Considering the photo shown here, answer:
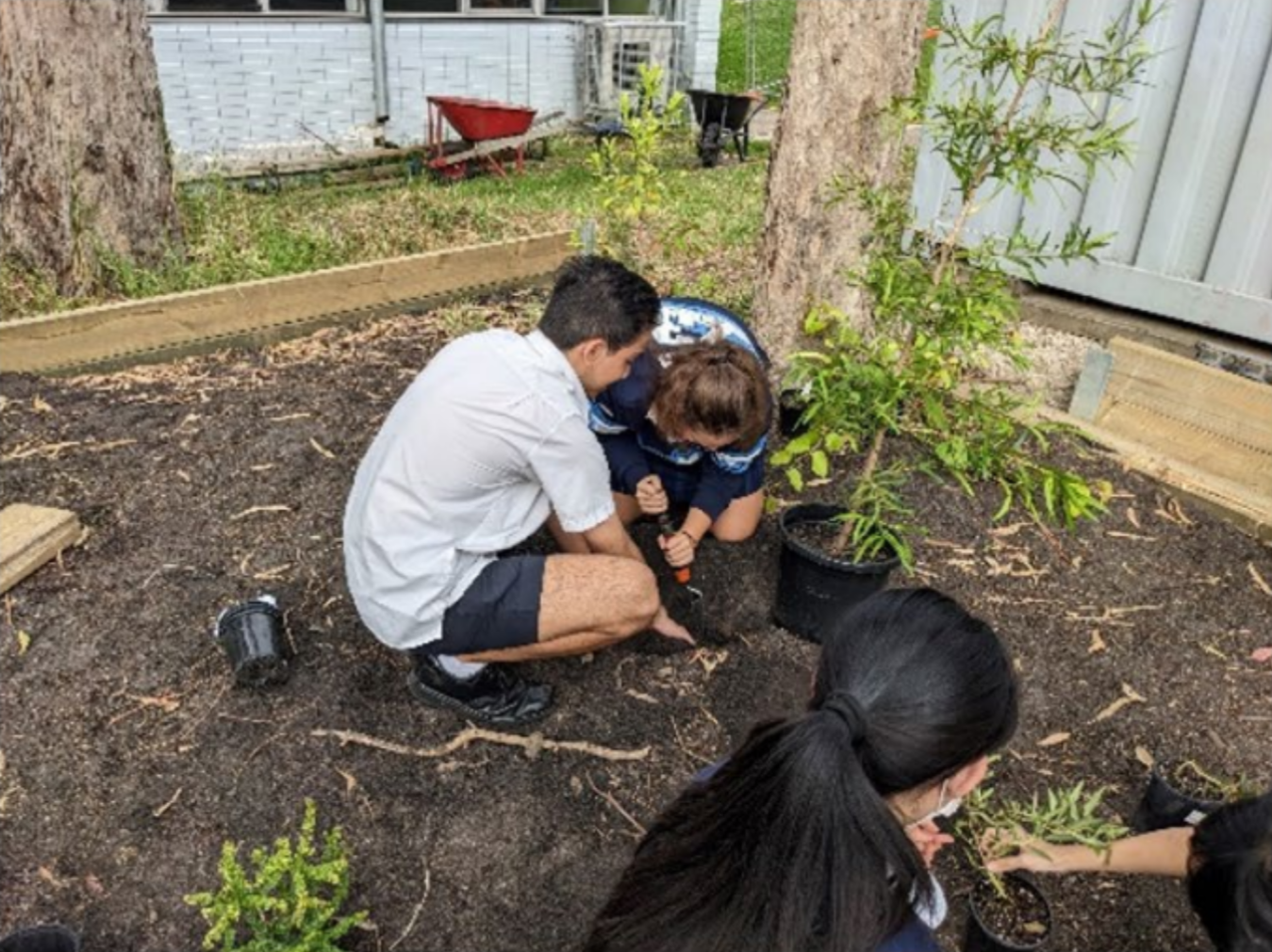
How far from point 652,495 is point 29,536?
86.6 inches

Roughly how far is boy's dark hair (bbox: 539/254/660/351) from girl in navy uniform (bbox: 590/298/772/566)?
1.22 feet

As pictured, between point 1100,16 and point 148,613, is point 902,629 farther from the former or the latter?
point 1100,16

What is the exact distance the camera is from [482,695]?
304 centimetres

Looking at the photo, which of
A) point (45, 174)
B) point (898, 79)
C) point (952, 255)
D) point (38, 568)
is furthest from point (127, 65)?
point (952, 255)

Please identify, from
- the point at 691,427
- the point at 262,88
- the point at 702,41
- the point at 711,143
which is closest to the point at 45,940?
the point at 691,427

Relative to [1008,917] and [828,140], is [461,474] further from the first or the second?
[828,140]

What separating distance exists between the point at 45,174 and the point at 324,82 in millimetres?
6267

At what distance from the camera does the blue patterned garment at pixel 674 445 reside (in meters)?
3.51

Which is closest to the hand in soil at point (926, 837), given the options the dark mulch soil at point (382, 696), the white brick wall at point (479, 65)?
the dark mulch soil at point (382, 696)

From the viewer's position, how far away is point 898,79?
4.09m

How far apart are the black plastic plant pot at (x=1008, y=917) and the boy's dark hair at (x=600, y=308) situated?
1722mm

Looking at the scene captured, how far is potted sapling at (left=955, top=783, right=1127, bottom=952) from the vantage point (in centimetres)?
235

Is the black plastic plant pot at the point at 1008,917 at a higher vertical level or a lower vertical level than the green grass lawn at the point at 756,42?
lower

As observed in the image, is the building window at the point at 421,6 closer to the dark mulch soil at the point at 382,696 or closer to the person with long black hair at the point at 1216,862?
the dark mulch soil at the point at 382,696
